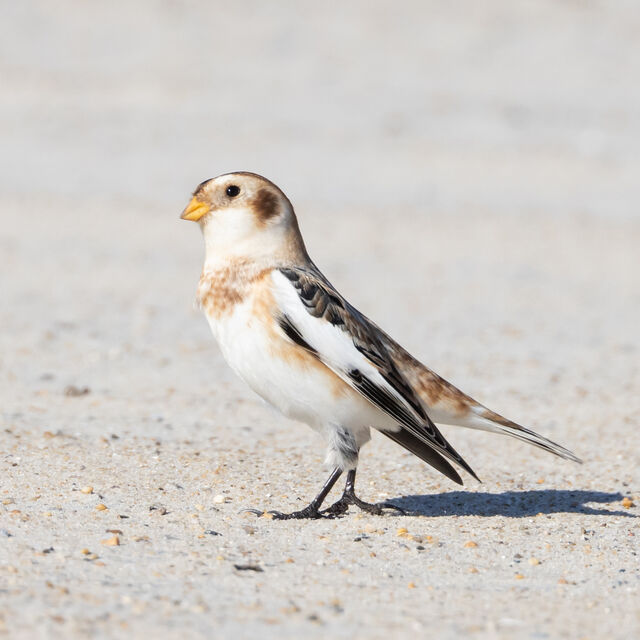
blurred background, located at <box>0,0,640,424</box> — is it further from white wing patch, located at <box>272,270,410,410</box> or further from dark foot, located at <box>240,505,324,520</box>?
white wing patch, located at <box>272,270,410,410</box>

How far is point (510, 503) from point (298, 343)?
165cm

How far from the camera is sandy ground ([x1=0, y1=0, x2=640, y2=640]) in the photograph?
436 cm

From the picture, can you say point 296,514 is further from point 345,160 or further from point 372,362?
point 345,160

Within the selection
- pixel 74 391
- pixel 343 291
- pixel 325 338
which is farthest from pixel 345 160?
pixel 325 338

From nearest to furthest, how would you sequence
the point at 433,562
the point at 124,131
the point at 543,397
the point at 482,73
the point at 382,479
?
the point at 433,562 → the point at 382,479 → the point at 543,397 → the point at 124,131 → the point at 482,73

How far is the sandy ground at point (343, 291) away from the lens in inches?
171

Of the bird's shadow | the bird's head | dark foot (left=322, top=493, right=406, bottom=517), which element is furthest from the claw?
the bird's head

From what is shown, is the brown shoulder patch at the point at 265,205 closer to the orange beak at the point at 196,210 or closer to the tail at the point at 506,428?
the orange beak at the point at 196,210

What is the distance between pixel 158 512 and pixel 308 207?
37.5 ft

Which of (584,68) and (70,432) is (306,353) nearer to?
(70,432)

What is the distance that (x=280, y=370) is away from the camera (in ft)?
16.5

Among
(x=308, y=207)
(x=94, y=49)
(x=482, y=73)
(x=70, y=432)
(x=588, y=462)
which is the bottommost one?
(x=70, y=432)

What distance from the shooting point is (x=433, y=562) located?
187 inches

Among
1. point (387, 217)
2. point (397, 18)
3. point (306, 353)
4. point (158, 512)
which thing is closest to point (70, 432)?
point (158, 512)
